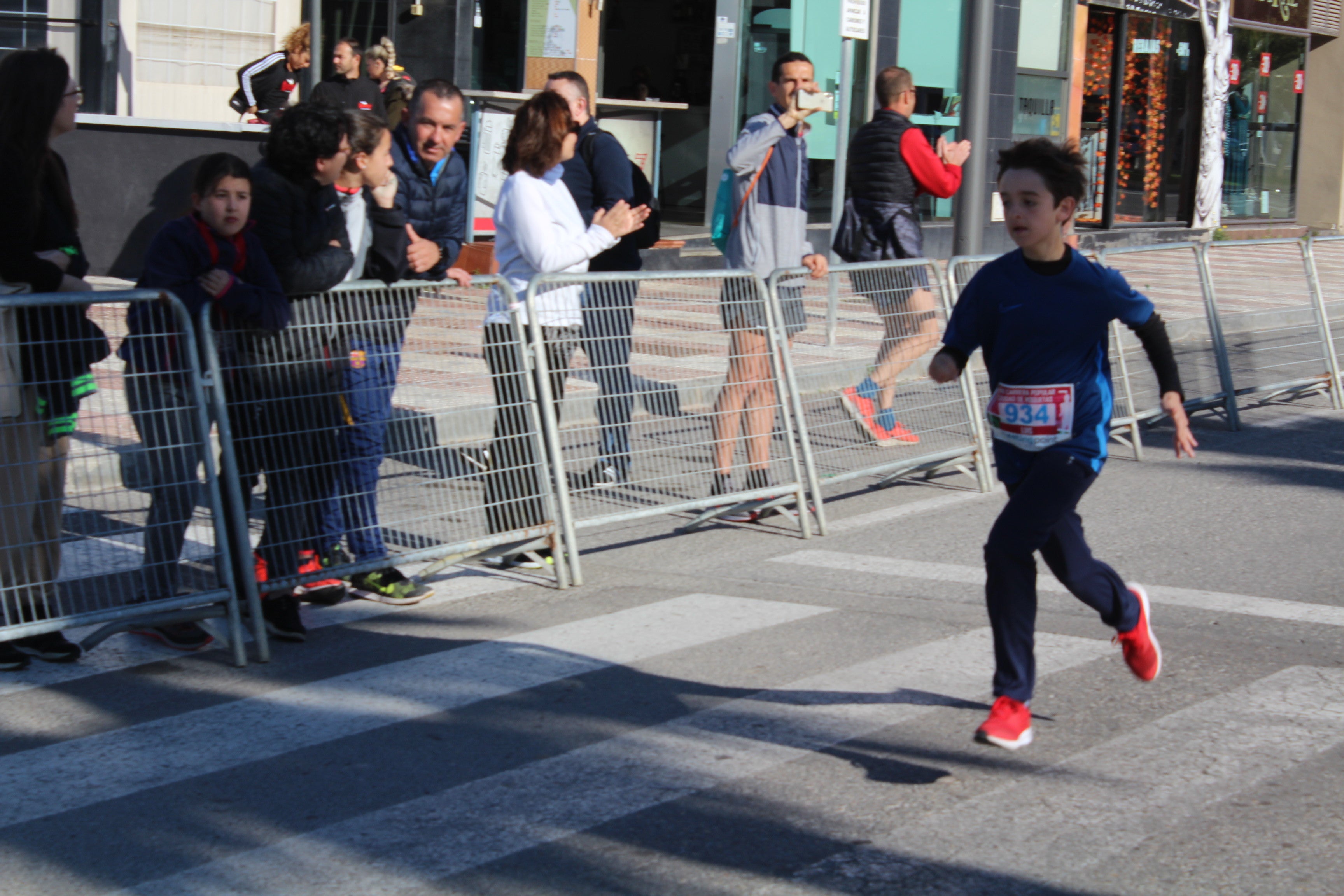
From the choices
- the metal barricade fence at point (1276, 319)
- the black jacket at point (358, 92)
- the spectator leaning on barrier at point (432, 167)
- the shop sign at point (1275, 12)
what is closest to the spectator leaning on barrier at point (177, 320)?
the spectator leaning on barrier at point (432, 167)

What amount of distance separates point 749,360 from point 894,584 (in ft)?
4.95

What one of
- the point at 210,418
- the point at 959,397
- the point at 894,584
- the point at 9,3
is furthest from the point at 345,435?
the point at 9,3

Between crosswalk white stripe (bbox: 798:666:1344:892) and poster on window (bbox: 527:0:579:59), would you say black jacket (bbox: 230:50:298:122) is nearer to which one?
poster on window (bbox: 527:0:579:59)

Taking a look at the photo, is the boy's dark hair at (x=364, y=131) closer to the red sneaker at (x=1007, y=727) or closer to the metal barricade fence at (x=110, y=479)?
the metal barricade fence at (x=110, y=479)

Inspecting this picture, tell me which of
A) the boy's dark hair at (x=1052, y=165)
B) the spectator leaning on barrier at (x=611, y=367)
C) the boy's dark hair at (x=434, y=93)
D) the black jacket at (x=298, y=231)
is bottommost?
the spectator leaning on barrier at (x=611, y=367)

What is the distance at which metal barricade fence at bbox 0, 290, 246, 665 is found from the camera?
197 inches

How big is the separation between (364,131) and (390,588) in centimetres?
176

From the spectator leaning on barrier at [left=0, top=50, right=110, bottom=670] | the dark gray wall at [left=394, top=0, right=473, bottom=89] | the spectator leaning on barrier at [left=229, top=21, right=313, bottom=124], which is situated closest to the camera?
the spectator leaning on barrier at [left=0, top=50, right=110, bottom=670]

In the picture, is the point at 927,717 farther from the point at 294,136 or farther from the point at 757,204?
the point at 757,204

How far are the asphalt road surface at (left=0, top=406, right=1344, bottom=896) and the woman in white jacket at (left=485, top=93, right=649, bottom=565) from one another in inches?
17.6

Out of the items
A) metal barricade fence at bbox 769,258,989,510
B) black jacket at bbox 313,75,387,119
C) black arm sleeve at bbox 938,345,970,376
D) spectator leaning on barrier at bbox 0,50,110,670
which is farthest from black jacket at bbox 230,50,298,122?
black arm sleeve at bbox 938,345,970,376

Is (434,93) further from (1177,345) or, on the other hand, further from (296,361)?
(1177,345)

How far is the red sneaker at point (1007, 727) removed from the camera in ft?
14.1

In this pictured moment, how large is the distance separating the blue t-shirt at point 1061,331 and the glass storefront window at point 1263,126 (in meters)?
24.6
